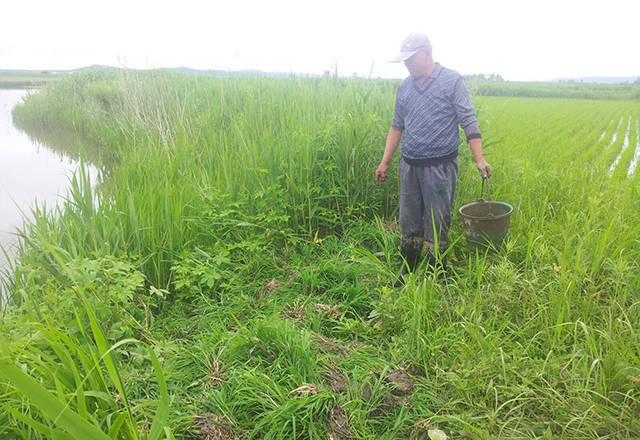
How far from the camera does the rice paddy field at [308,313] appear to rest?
68.3 inches

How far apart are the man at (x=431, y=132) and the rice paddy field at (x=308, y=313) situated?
0.40 metres

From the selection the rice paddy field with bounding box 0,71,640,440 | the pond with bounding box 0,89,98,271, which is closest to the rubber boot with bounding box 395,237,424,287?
the rice paddy field with bounding box 0,71,640,440

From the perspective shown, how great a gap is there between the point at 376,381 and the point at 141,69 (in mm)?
7297

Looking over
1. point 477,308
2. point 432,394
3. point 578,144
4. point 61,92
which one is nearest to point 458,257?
point 477,308

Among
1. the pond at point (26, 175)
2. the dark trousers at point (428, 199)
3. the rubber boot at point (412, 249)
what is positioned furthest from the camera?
the pond at point (26, 175)

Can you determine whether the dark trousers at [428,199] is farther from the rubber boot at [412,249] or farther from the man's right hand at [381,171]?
the man's right hand at [381,171]

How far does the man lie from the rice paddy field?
40 centimetres

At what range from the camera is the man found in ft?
9.59

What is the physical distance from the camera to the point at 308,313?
8.71 ft

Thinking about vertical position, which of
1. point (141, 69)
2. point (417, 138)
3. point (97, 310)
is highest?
point (141, 69)

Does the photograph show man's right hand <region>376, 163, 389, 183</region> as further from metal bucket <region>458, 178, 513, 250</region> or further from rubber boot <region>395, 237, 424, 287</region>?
metal bucket <region>458, 178, 513, 250</region>

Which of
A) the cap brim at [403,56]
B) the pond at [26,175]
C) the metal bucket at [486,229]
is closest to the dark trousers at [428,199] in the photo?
the metal bucket at [486,229]

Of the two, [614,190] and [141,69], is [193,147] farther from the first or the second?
[614,190]

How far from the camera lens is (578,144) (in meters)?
9.83
